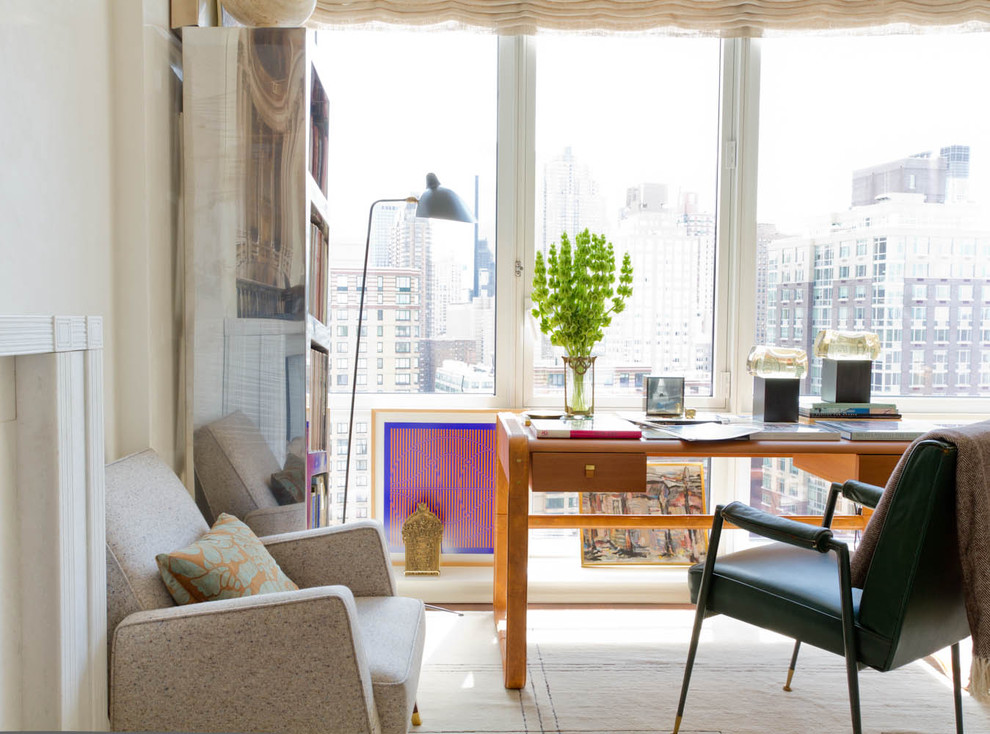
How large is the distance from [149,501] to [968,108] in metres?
3.26

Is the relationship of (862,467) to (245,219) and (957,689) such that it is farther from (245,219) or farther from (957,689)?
(245,219)

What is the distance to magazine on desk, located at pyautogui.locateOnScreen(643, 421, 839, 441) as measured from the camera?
2131 mm

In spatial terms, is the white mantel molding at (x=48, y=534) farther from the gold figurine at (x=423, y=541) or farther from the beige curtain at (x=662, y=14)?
the beige curtain at (x=662, y=14)

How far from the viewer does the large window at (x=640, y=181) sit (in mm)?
2906

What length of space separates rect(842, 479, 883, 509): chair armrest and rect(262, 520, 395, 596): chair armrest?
4.12 feet

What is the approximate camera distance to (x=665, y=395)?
247cm

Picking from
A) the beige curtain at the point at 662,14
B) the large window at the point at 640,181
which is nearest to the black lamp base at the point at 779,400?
the large window at the point at 640,181

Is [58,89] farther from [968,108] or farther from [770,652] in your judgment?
[968,108]

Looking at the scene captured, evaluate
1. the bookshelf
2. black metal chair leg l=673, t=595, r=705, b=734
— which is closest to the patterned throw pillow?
the bookshelf

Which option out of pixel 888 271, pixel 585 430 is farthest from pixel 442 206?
pixel 888 271

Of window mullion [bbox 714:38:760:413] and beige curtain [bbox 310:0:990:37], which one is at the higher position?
beige curtain [bbox 310:0:990:37]

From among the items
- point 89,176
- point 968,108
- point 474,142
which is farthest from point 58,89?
point 968,108

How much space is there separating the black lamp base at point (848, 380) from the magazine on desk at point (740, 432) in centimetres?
24

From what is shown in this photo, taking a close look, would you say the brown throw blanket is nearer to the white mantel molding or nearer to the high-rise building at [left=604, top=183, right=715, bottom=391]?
the high-rise building at [left=604, top=183, right=715, bottom=391]
